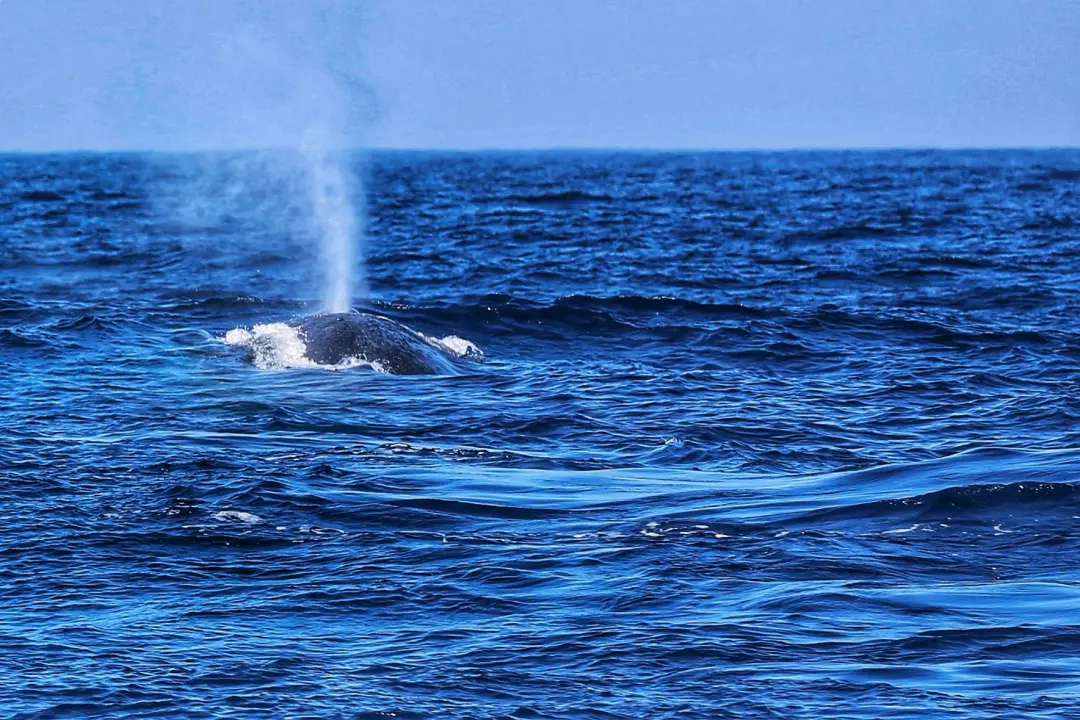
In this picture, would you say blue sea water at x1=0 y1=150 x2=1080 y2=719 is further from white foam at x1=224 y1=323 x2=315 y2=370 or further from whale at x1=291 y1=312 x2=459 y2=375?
whale at x1=291 y1=312 x2=459 y2=375

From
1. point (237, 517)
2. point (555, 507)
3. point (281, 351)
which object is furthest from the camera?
point (281, 351)

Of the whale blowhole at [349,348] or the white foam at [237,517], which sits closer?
the white foam at [237,517]

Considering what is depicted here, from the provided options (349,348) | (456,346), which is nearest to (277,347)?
(349,348)

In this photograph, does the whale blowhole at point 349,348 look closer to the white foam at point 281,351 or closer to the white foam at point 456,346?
the white foam at point 281,351

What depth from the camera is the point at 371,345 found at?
19516 millimetres

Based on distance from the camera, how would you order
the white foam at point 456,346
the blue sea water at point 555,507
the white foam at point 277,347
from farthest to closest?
1. the white foam at point 456,346
2. the white foam at point 277,347
3. the blue sea water at point 555,507

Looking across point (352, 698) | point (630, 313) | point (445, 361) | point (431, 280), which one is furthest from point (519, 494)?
point (431, 280)

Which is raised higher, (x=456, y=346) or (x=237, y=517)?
(x=456, y=346)

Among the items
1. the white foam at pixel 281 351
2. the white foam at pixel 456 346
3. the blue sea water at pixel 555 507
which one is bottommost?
the blue sea water at pixel 555 507

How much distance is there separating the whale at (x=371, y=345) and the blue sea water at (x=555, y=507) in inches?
16.3

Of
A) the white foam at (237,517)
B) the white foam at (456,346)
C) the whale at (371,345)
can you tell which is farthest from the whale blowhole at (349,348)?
the white foam at (237,517)

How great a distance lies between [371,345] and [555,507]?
7475 millimetres

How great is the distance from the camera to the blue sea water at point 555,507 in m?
8.61

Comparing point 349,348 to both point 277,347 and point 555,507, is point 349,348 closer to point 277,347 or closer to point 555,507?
point 277,347
